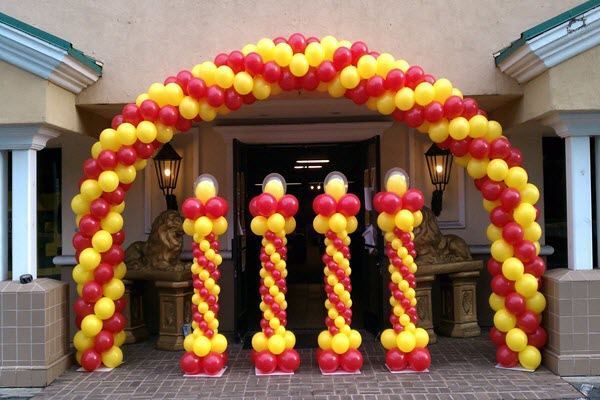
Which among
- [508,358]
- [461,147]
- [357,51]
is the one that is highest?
[357,51]

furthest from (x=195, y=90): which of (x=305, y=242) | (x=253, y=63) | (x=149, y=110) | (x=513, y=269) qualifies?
(x=305, y=242)

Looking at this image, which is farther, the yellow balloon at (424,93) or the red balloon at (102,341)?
the red balloon at (102,341)

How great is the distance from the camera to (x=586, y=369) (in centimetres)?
538

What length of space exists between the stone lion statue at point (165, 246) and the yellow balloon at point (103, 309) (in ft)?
3.66

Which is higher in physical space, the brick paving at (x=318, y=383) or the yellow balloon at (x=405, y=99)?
the yellow balloon at (x=405, y=99)

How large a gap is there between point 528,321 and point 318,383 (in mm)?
2287

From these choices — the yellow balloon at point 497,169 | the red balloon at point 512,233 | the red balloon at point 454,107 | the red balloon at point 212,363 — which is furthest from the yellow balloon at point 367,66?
the red balloon at point 212,363

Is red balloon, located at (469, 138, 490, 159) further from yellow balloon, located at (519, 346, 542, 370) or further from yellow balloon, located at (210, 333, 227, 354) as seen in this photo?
yellow balloon, located at (210, 333, 227, 354)

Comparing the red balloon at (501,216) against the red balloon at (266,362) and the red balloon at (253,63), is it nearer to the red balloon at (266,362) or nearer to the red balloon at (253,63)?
the red balloon at (266,362)

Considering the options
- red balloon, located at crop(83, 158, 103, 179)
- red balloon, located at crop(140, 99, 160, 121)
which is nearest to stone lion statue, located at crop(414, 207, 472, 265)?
red balloon, located at crop(140, 99, 160, 121)

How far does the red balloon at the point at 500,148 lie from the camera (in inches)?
215

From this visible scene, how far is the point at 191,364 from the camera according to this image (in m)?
5.54

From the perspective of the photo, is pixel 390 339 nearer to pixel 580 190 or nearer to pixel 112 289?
pixel 580 190

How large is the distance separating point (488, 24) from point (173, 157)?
436cm
